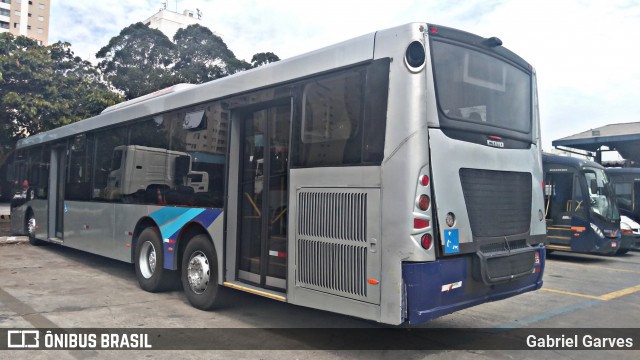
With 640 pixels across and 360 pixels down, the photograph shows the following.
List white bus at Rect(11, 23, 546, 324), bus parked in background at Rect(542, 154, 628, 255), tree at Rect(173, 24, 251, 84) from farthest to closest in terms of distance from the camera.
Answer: tree at Rect(173, 24, 251, 84) < bus parked in background at Rect(542, 154, 628, 255) < white bus at Rect(11, 23, 546, 324)

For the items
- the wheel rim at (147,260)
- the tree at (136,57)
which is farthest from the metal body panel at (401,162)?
the tree at (136,57)

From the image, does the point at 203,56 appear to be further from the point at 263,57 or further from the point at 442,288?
the point at 442,288

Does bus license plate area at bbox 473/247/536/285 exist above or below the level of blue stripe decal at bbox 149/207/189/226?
below

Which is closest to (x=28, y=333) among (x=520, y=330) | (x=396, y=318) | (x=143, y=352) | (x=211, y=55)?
(x=143, y=352)

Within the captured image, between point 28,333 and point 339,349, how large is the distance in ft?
11.5

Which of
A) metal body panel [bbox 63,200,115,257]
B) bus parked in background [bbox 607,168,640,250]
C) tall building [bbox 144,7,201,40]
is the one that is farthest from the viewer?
tall building [bbox 144,7,201,40]

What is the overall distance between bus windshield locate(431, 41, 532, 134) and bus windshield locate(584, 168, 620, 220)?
8.29 meters

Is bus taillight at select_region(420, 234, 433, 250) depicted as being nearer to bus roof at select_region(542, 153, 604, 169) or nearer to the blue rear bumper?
the blue rear bumper

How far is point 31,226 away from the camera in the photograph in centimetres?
1282

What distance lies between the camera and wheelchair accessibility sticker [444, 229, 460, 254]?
4234mm

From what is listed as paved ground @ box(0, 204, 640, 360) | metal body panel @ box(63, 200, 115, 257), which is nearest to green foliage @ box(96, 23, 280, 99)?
metal body panel @ box(63, 200, 115, 257)

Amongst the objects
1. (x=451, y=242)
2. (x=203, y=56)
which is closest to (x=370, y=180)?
(x=451, y=242)

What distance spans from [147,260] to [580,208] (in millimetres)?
10775

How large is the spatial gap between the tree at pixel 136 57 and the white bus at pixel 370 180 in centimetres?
2359
